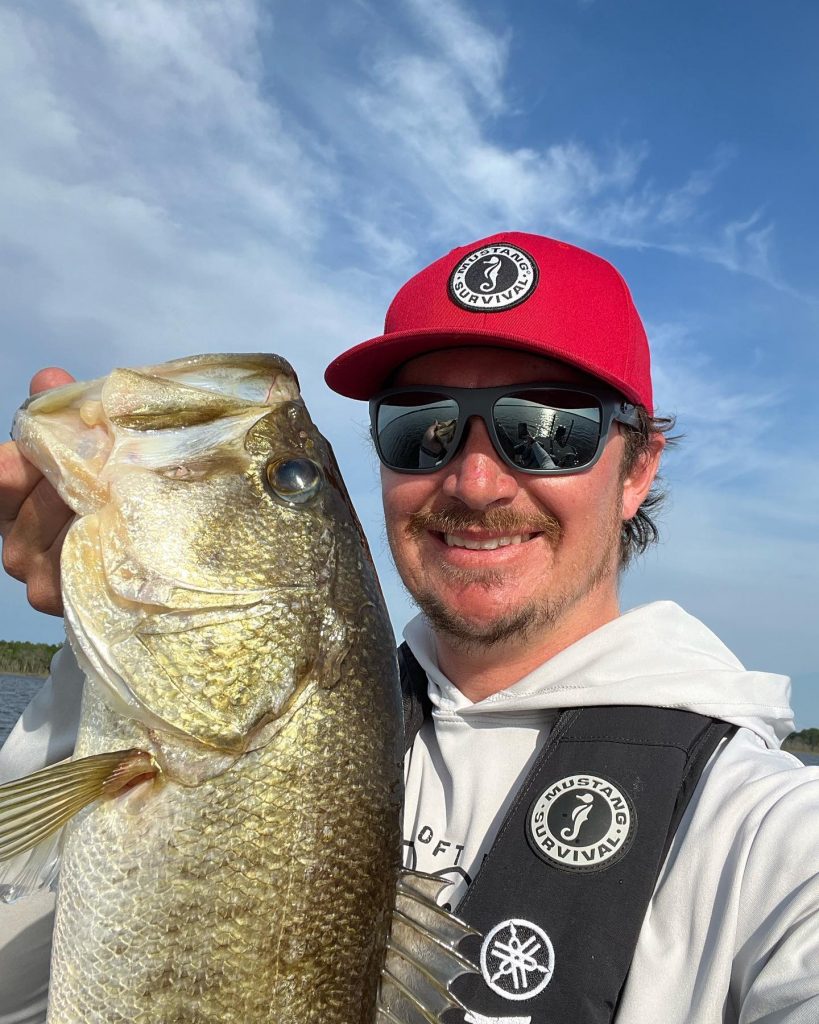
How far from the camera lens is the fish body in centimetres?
164

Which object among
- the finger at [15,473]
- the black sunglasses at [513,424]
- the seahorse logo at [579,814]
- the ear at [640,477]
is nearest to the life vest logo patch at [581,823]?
the seahorse logo at [579,814]

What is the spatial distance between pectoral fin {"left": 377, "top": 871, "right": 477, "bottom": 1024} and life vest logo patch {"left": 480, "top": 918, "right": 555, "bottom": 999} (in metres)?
0.40

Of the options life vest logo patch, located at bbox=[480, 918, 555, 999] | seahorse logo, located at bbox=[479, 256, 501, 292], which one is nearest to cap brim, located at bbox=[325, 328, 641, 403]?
seahorse logo, located at bbox=[479, 256, 501, 292]

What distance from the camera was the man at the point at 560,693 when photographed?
2143 mm

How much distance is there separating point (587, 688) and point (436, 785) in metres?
0.63

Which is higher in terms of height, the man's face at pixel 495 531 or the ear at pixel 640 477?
the ear at pixel 640 477

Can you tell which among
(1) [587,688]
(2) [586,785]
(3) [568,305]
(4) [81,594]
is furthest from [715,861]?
(3) [568,305]

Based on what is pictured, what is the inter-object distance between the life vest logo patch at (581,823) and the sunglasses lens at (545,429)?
118cm

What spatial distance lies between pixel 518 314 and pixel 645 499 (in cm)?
164

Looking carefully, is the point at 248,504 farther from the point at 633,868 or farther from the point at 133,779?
the point at 633,868

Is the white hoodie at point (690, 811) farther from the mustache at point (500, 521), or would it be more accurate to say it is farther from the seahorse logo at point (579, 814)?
the mustache at point (500, 521)

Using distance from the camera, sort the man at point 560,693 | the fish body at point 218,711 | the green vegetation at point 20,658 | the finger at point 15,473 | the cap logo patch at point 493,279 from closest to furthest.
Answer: the fish body at point 218,711
the finger at point 15,473
the man at point 560,693
the cap logo patch at point 493,279
the green vegetation at point 20,658

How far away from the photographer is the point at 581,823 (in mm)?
2457

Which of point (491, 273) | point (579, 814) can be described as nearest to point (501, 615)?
point (579, 814)
